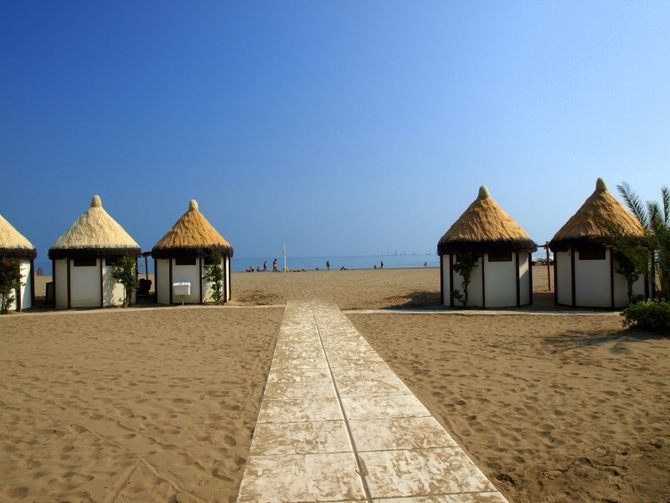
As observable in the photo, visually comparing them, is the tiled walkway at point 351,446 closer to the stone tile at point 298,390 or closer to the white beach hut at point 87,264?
the stone tile at point 298,390

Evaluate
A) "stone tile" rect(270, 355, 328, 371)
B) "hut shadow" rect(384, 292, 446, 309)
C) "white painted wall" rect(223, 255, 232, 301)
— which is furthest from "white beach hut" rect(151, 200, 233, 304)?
"stone tile" rect(270, 355, 328, 371)

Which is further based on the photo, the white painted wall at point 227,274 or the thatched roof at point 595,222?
the white painted wall at point 227,274

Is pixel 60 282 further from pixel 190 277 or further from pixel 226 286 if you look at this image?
pixel 226 286

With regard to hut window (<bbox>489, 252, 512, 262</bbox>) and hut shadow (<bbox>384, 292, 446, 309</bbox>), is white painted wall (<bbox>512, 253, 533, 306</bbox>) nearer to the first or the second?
hut window (<bbox>489, 252, 512, 262</bbox>)

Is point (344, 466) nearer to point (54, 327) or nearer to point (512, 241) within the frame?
point (54, 327)

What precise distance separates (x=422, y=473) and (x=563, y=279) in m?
13.1

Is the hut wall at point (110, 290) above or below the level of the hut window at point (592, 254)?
below

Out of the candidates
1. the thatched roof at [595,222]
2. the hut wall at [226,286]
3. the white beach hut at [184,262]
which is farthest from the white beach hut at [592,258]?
the white beach hut at [184,262]

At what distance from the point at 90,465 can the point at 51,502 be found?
569mm

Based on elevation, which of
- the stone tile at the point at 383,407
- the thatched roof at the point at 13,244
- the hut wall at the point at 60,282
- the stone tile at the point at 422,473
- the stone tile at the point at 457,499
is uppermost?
the thatched roof at the point at 13,244

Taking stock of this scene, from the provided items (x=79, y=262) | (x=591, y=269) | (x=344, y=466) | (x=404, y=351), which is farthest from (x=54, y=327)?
(x=591, y=269)

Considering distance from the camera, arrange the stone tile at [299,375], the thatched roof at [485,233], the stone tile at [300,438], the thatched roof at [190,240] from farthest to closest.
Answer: the thatched roof at [190,240] < the thatched roof at [485,233] < the stone tile at [299,375] < the stone tile at [300,438]

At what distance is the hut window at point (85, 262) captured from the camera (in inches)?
612

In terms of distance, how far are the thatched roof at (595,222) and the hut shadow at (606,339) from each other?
4.49 meters
